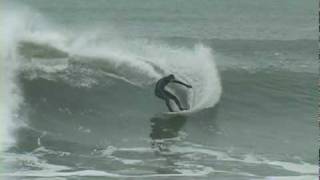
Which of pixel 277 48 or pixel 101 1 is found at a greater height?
pixel 101 1

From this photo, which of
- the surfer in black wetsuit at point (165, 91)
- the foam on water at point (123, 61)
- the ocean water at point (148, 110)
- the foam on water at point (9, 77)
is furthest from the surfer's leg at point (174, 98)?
the foam on water at point (9, 77)

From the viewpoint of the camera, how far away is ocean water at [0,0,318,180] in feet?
41.2

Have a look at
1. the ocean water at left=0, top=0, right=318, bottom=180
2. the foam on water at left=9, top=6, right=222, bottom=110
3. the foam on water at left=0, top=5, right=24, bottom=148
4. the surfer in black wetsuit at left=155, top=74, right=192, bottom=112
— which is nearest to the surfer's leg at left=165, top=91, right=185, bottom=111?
the surfer in black wetsuit at left=155, top=74, right=192, bottom=112

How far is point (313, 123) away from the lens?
57.9 ft

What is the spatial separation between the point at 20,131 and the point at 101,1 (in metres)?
48.7

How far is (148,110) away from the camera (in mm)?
18375

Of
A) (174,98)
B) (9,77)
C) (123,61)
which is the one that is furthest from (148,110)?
(9,77)

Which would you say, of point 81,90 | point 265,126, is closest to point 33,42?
point 81,90

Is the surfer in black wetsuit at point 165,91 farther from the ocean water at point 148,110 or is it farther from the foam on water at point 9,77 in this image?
the foam on water at point 9,77

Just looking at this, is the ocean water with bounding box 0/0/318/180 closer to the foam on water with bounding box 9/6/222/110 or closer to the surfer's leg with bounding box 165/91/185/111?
the foam on water with bounding box 9/6/222/110

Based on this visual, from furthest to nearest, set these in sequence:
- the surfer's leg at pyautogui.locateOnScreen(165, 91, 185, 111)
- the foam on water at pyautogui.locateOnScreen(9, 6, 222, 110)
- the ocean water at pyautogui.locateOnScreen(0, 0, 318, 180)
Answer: the foam on water at pyautogui.locateOnScreen(9, 6, 222, 110), the surfer's leg at pyautogui.locateOnScreen(165, 91, 185, 111), the ocean water at pyautogui.locateOnScreen(0, 0, 318, 180)

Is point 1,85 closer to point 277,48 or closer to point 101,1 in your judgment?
point 277,48

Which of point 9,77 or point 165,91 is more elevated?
point 9,77

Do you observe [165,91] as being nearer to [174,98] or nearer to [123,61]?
[174,98]
